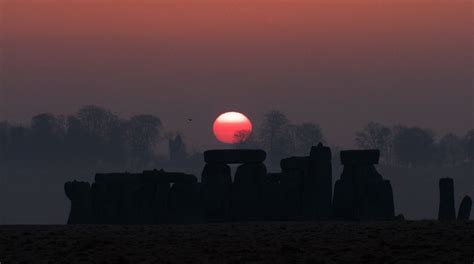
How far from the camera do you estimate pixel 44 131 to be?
135 metres

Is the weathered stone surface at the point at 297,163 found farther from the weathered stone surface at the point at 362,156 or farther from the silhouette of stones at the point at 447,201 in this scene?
the silhouette of stones at the point at 447,201

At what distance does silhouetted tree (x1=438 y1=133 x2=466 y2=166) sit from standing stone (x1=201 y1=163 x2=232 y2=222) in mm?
82272

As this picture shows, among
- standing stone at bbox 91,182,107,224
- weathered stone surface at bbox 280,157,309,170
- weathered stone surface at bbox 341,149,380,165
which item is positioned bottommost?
standing stone at bbox 91,182,107,224

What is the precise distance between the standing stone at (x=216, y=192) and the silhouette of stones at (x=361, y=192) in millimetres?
4617

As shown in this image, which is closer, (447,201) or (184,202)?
(184,202)

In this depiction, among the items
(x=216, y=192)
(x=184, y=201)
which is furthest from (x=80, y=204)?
(x=216, y=192)

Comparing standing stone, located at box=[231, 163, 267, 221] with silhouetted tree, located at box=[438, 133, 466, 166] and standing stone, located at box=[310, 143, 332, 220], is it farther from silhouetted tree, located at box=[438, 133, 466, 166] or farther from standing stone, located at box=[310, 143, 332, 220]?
silhouetted tree, located at box=[438, 133, 466, 166]

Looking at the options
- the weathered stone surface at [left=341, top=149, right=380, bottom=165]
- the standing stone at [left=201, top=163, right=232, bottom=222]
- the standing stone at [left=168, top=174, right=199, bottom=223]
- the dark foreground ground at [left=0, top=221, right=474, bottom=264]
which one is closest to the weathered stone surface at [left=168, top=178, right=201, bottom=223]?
the standing stone at [left=168, top=174, right=199, bottom=223]

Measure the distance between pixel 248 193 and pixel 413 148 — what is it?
81.2m

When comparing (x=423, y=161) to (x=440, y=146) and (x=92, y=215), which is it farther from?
(x=92, y=215)

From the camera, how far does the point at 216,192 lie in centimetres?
5672

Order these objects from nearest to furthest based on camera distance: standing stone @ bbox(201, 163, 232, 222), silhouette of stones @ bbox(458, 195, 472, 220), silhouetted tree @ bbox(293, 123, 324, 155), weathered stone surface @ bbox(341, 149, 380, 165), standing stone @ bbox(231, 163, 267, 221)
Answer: standing stone @ bbox(201, 163, 232, 222), standing stone @ bbox(231, 163, 267, 221), weathered stone surface @ bbox(341, 149, 380, 165), silhouette of stones @ bbox(458, 195, 472, 220), silhouetted tree @ bbox(293, 123, 324, 155)

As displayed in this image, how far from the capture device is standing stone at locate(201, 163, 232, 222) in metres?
56.4

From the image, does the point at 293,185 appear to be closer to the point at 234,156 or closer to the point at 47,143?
the point at 234,156
